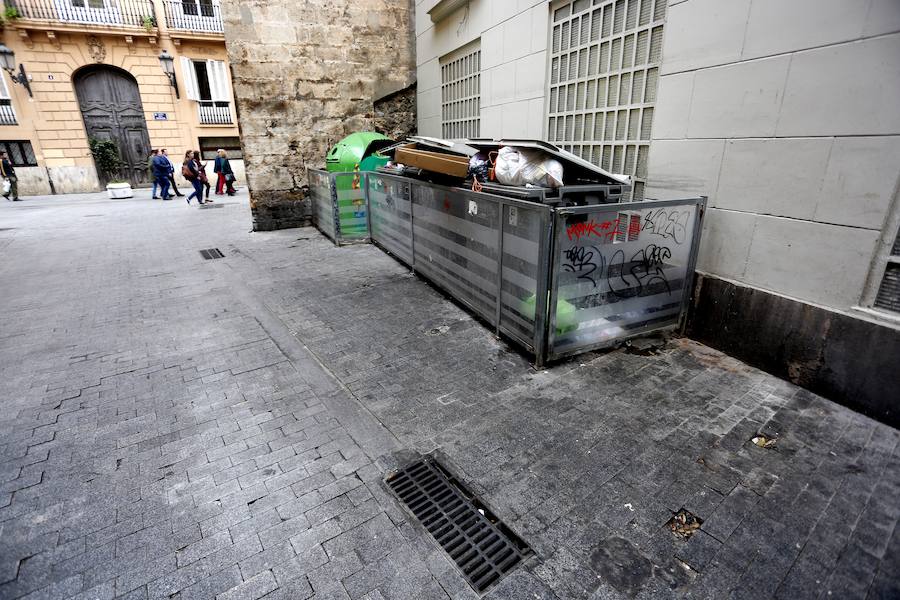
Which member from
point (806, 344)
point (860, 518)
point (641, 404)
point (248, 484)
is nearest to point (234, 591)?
Answer: point (248, 484)

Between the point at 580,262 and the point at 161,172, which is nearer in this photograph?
the point at 580,262

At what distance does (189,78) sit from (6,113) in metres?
A: 7.36

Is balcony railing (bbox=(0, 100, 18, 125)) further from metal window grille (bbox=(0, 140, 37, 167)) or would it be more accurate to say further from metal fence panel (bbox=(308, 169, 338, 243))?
metal fence panel (bbox=(308, 169, 338, 243))

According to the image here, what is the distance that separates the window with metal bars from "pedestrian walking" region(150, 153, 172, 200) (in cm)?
1997

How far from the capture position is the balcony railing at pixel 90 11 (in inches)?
733

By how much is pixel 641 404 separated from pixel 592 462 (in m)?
0.87

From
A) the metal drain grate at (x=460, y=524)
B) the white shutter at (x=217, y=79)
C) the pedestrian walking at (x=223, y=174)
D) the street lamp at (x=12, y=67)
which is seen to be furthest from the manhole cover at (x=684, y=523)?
the street lamp at (x=12, y=67)

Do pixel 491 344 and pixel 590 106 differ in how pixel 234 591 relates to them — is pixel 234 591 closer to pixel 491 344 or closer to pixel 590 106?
pixel 491 344

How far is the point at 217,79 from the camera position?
71.4 ft

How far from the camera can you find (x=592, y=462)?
113 inches

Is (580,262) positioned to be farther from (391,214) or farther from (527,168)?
(391,214)

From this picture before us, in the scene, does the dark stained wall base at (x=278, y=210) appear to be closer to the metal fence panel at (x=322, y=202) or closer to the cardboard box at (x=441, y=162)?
the metal fence panel at (x=322, y=202)

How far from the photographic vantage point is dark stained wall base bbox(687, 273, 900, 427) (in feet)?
10.5

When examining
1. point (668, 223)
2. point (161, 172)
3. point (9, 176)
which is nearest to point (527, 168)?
point (668, 223)
